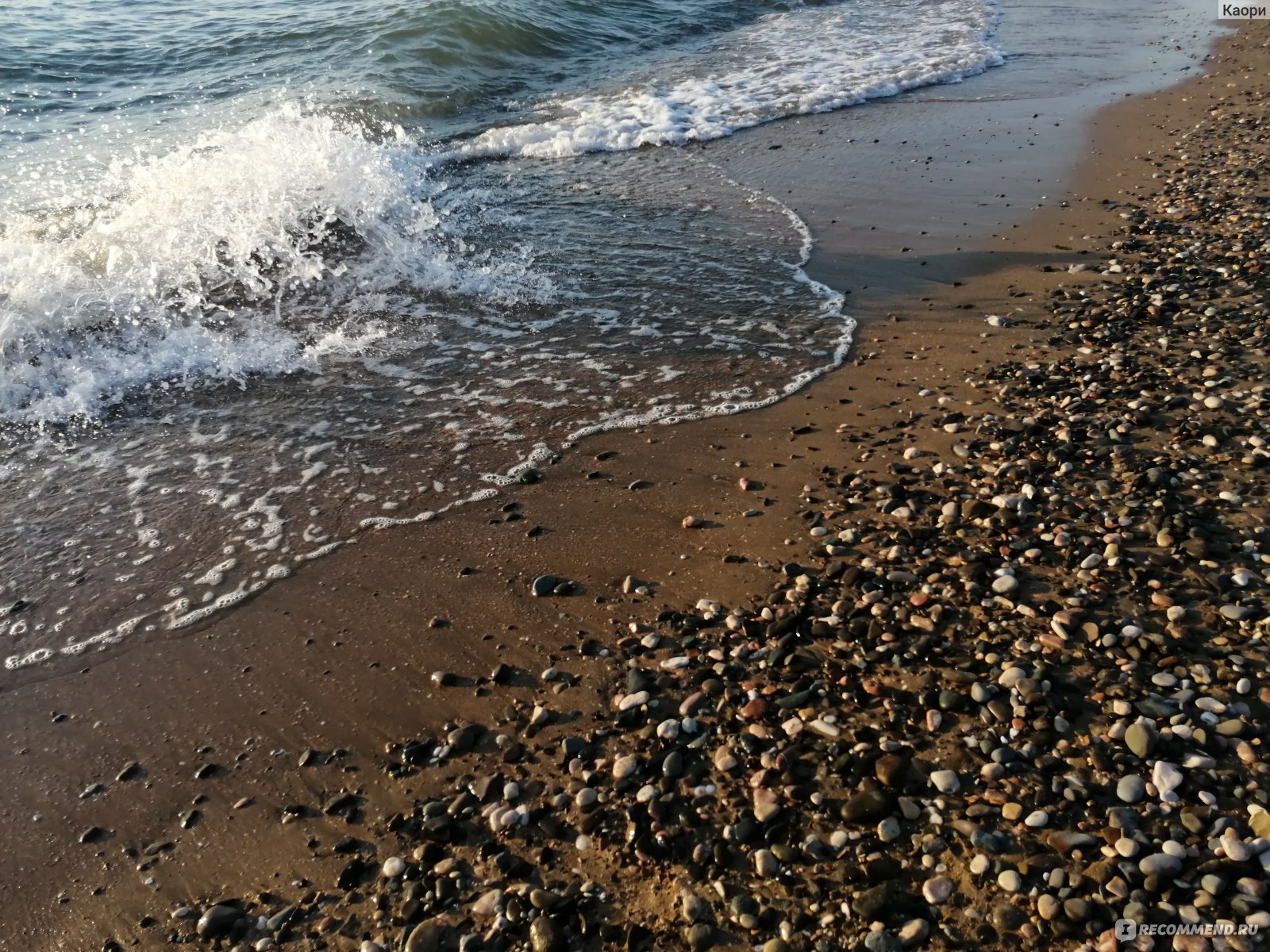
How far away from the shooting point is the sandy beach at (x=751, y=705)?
264 cm

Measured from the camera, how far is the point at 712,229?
8094 millimetres

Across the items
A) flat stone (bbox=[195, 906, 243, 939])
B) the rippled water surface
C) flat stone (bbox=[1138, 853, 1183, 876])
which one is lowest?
flat stone (bbox=[195, 906, 243, 939])

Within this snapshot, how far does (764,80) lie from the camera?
45.0 ft

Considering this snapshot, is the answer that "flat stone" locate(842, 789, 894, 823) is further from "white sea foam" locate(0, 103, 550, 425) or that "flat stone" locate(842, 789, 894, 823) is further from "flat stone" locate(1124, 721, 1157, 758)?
"white sea foam" locate(0, 103, 550, 425)

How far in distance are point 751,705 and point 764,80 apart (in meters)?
13.2

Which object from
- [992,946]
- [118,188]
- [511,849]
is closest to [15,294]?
[118,188]

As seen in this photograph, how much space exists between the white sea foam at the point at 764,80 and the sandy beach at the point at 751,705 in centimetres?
753

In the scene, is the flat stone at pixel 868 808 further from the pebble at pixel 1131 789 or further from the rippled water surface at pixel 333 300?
the rippled water surface at pixel 333 300

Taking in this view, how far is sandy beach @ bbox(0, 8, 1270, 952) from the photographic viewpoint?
2.64m

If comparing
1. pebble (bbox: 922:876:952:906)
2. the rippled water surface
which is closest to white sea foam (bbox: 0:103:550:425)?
the rippled water surface

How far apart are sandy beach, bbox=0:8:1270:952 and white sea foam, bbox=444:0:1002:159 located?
296 inches

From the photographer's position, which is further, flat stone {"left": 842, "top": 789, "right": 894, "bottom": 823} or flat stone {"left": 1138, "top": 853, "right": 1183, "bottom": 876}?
flat stone {"left": 842, "top": 789, "right": 894, "bottom": 823}

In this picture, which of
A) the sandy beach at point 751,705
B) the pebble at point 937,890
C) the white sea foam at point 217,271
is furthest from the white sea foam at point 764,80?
the pebble at point 937,890

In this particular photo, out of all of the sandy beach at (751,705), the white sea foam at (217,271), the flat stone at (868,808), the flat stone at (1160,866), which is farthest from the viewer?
the white sea foam at (217,271)
